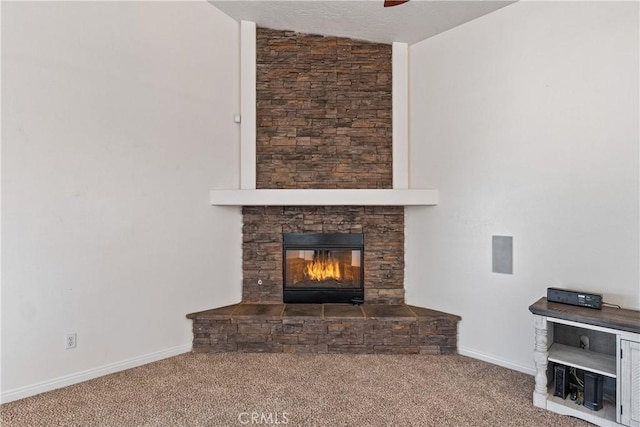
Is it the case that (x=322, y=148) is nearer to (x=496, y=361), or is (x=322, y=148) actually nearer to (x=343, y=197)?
(x=343, y=197)

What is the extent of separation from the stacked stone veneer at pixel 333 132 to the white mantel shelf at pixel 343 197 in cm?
28

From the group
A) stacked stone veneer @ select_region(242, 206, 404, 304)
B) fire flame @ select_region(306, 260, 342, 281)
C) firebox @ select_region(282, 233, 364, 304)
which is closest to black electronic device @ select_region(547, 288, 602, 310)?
stacked stone veneer @ select_region(242, 206, 404, 304)

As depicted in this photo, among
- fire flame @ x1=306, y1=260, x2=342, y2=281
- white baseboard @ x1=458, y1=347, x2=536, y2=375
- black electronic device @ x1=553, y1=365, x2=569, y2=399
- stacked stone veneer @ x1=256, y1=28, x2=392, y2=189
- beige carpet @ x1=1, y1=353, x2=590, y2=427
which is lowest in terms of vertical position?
beige carpet @ x1=1, y1=353, x2=590, y2=427

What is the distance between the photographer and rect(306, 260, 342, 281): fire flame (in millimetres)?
3553

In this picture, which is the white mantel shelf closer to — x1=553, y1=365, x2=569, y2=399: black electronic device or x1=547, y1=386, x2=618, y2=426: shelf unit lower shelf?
x1=553, y1=365, x2=569, y2=399: black electronic device

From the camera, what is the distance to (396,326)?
119 inches

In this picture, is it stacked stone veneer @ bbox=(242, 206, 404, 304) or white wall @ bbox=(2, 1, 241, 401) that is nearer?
white wall @ bbox=(2, 1, 241, 401)

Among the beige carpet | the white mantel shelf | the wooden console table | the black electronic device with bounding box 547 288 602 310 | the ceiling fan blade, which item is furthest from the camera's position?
the white mantel shelf

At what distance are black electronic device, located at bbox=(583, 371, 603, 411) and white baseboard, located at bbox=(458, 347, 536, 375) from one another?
1.81 feet

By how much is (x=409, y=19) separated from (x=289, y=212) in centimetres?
213

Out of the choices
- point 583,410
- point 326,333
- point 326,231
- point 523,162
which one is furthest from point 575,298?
point 326,231

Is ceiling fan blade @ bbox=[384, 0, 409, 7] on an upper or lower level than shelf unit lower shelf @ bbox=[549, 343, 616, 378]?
upper

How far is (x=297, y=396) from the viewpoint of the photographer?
227cm

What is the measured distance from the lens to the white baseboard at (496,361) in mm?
2639
